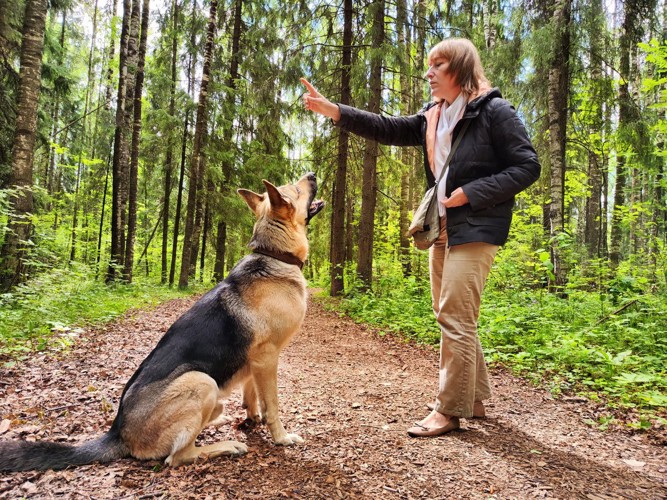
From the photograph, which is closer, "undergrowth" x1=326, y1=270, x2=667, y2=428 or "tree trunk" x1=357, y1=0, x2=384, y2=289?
"undergrowth" x1=326, y1=270, x2=667, y2=428

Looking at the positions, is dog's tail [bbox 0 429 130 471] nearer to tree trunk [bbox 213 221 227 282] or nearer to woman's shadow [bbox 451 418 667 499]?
woman's shadow [bbox 451 418 667 499]

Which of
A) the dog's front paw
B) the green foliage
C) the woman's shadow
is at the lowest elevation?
the dog's front paw

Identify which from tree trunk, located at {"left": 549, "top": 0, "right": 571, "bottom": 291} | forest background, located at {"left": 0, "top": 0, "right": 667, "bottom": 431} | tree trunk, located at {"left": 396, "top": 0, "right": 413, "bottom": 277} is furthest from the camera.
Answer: tree trunk, located at {"left": 396, "top": 0, "right": 413, "bottom": 277}

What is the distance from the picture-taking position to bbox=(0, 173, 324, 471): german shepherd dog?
8.20ft

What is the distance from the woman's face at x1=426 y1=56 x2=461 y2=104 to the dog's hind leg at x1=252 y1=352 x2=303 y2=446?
2.66 metres

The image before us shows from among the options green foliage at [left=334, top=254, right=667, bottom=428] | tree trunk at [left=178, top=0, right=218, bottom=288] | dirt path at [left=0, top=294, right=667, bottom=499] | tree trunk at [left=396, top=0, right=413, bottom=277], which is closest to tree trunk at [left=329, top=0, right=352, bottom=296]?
tree trunk at [left=396, top=0, right=413, bottom=277]

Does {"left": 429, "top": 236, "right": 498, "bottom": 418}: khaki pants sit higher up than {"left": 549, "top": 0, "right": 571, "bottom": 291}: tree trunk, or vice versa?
{"left": 549, "top": 0, "right": 571, "bottom": 291}: tree trunk

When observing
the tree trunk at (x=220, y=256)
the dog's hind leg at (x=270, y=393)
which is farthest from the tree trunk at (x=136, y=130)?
the dog's hind leg at (x=270, y=393)

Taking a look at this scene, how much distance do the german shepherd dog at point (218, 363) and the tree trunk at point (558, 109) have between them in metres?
8.81

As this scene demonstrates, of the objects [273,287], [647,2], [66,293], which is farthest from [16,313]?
[647,2]

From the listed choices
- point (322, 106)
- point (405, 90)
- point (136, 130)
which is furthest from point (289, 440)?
point (136, 130)

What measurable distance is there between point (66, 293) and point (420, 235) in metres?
8.39

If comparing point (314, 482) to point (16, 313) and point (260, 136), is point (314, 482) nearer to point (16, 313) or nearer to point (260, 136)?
point (16, 313)

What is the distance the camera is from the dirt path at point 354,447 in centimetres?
231
